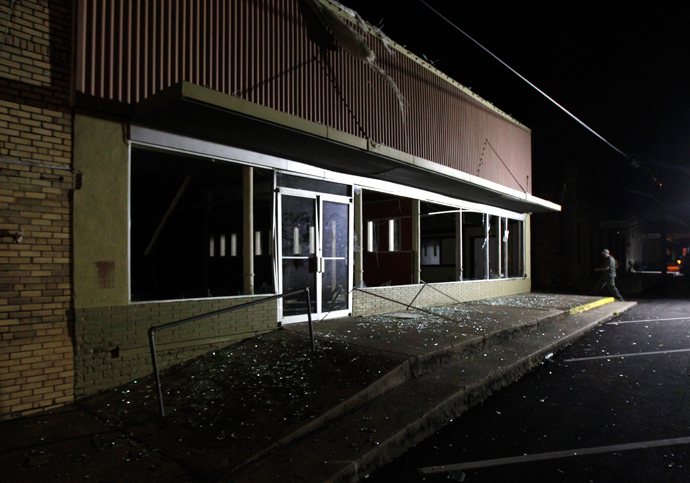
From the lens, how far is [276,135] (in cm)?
645

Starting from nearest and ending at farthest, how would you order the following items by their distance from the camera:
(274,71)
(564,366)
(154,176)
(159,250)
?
(564,366) < (274,71) < (154,176) < (159,250)

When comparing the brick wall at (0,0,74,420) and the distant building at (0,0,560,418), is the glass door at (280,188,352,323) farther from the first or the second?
the brick wall at (0,0,74,420)

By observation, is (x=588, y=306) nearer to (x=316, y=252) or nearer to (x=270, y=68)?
(x=316, y=252)

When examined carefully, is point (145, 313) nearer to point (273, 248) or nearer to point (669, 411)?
point (273, 248)

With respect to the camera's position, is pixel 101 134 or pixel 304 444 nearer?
pixel 304 444

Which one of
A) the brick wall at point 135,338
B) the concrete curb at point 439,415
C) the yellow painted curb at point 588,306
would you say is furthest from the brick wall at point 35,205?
the yellow painted curb at point 588,306

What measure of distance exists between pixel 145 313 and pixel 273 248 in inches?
98.4

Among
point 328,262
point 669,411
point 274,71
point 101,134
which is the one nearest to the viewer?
point 669,411

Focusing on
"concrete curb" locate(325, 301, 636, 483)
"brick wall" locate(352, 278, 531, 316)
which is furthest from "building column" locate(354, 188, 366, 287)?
"concrete curb" locate(325, 301, 636, 483)

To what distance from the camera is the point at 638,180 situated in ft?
106

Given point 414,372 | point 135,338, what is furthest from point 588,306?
point 135,338

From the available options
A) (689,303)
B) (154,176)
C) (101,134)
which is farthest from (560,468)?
(689,303)

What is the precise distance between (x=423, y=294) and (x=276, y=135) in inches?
252

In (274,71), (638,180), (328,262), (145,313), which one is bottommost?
(145,313)
